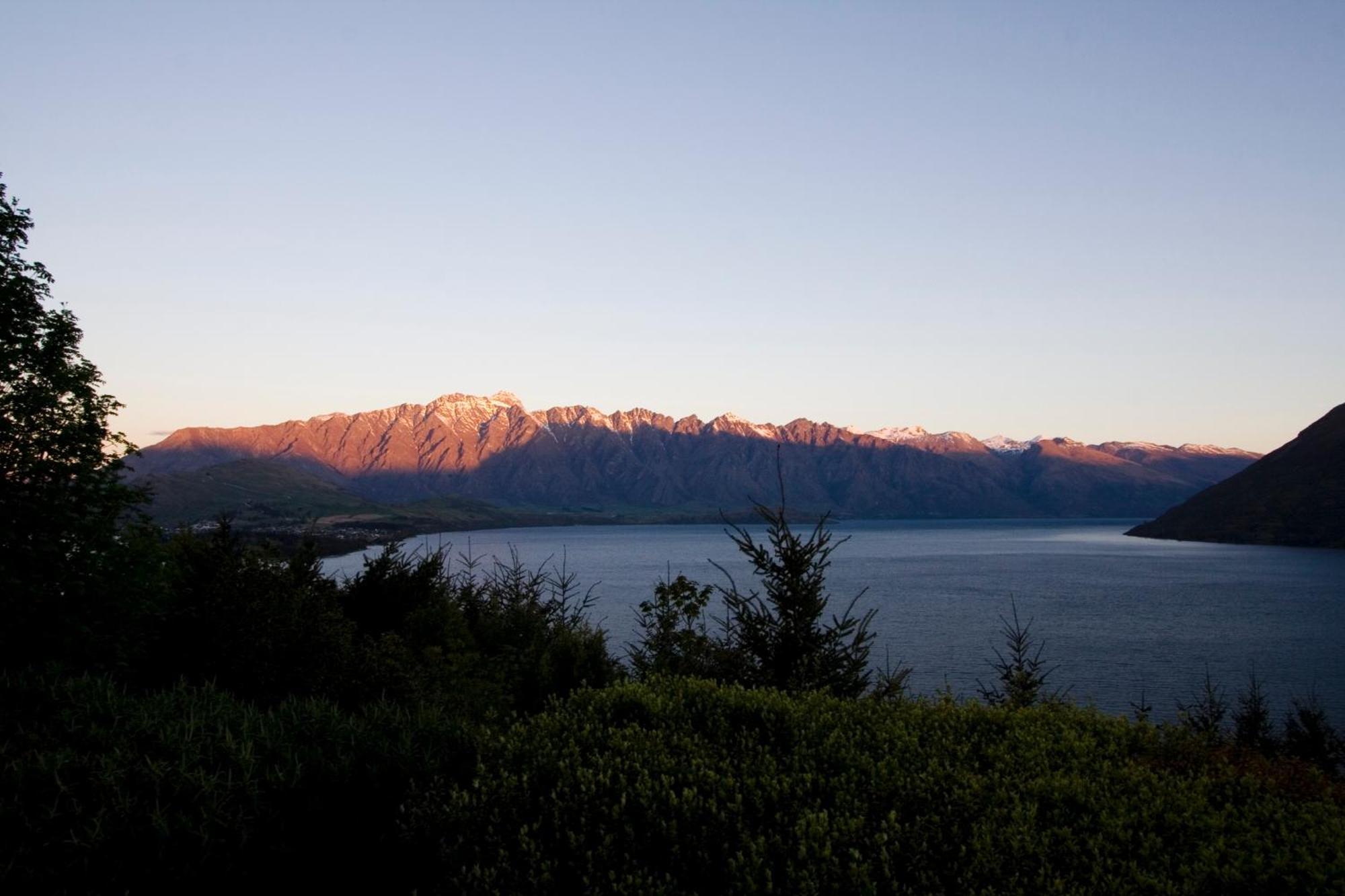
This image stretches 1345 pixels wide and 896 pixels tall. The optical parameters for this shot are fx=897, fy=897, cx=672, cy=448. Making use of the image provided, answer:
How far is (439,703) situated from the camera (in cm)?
1448

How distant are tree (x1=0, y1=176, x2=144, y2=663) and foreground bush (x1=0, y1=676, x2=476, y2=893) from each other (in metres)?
9.46

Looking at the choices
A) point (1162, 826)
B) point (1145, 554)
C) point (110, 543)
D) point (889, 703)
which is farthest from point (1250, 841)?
point (1145, 554)

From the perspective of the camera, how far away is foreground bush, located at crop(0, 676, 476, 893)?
259 inches

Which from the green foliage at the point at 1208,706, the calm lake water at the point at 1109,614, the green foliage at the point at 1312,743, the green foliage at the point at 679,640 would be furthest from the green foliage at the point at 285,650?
the green foliage at the point at 1312,743

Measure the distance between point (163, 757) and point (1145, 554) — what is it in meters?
198

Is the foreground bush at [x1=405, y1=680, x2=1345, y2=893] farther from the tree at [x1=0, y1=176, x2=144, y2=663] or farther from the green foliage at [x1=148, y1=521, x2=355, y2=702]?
the tree at [x1=0, y1=176, x2=144, y2=663]

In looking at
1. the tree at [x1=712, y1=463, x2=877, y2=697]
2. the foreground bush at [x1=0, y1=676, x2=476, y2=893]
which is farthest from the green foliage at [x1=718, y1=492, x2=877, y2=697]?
the foreground bush at [x1=0, y1=676, x2=476, y2=893]

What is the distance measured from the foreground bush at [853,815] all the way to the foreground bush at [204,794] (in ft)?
2.57

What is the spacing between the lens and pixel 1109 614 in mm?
88625

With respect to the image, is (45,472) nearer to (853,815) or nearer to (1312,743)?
(853,815)

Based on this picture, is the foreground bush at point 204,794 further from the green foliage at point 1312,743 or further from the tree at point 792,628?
the green foliage at point 1312,743

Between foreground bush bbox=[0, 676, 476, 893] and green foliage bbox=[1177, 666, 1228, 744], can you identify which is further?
green foliage bbox=[1177, 666, 1228, 744]

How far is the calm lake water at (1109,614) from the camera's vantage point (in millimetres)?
58000

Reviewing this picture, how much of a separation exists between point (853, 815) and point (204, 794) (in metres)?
5.00
